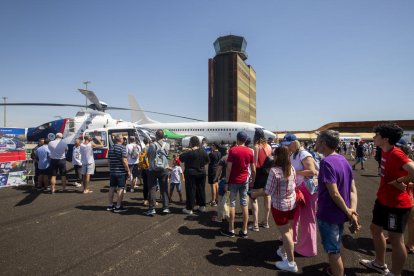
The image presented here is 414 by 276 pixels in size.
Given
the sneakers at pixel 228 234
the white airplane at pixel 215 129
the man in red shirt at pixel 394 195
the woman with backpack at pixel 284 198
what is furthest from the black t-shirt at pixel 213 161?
the white airplane at pixel 215 129

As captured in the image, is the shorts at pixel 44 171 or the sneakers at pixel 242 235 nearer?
the sneakers at pixel 242 235

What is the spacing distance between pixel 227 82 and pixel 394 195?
81628mm

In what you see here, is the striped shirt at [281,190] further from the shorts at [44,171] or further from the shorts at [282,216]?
the shorts at [44,171]

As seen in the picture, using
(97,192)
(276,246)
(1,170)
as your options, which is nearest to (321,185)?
(276,246)

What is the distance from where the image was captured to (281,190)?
3.38m

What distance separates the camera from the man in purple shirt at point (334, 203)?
2.68 meters

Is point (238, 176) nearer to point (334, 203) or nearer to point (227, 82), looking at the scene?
point (334, 203)

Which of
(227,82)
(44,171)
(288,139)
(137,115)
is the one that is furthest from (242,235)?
(227,82)

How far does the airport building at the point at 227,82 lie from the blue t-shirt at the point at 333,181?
262 ft

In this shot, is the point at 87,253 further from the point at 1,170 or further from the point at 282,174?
the point at 1,170

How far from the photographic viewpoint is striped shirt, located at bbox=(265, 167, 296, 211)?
3359 mm

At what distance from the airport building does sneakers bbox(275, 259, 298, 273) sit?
3132 inches

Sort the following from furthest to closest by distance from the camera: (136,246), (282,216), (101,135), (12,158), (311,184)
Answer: (101,135), (12,158), (136,246), (311,184), (282,216)

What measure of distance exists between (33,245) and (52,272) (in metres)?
1.32
